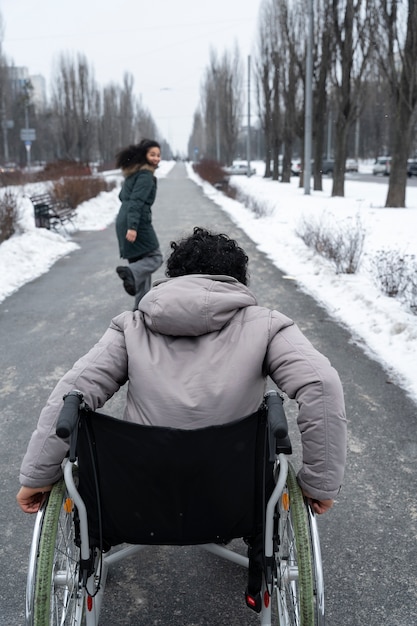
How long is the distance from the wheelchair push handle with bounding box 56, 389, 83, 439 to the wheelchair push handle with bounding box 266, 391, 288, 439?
517 millimetres

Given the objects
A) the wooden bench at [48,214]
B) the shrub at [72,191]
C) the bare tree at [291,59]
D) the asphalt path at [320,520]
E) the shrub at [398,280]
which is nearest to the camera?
the asphalt path at [320,520]

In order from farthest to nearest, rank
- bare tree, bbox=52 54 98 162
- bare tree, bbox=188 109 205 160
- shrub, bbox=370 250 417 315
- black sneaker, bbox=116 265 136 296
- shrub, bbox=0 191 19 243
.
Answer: bare tree, bbox=188 109 205 160, bare tree, bbox=52 54 98 162, shrub, bbox=0 191 19 243, shrub, bbox=370 250 417 315, black sneaker, bbox=116 265 136 296

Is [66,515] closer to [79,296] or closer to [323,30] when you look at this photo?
[79,296]

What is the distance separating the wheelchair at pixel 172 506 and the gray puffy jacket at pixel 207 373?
105 millimetres

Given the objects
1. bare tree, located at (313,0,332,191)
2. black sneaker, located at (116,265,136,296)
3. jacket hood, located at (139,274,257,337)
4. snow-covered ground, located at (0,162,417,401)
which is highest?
bare tree, located at (313,0,332,191)

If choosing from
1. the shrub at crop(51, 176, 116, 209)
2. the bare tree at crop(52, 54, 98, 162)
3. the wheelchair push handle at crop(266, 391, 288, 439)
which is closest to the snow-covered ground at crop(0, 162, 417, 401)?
the shrub at crop(51, 176, 116, 209)

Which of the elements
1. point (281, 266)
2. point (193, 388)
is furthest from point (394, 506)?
point (281, 266)

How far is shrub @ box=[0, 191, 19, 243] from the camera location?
1121 centimetres

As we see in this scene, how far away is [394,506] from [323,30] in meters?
25.0

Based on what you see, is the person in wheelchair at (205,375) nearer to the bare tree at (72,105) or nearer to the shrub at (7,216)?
the shrub at (7,216)

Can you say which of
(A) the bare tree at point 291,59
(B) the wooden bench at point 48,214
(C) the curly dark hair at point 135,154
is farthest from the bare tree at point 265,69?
(C) the curly dark hair at point 135,154

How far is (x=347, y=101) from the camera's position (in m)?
23.0

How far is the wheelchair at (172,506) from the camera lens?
1748mm

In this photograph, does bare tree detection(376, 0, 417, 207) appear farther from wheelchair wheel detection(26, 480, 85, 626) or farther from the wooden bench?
wheelchair wheel detection(26, 480, 85, 626)
